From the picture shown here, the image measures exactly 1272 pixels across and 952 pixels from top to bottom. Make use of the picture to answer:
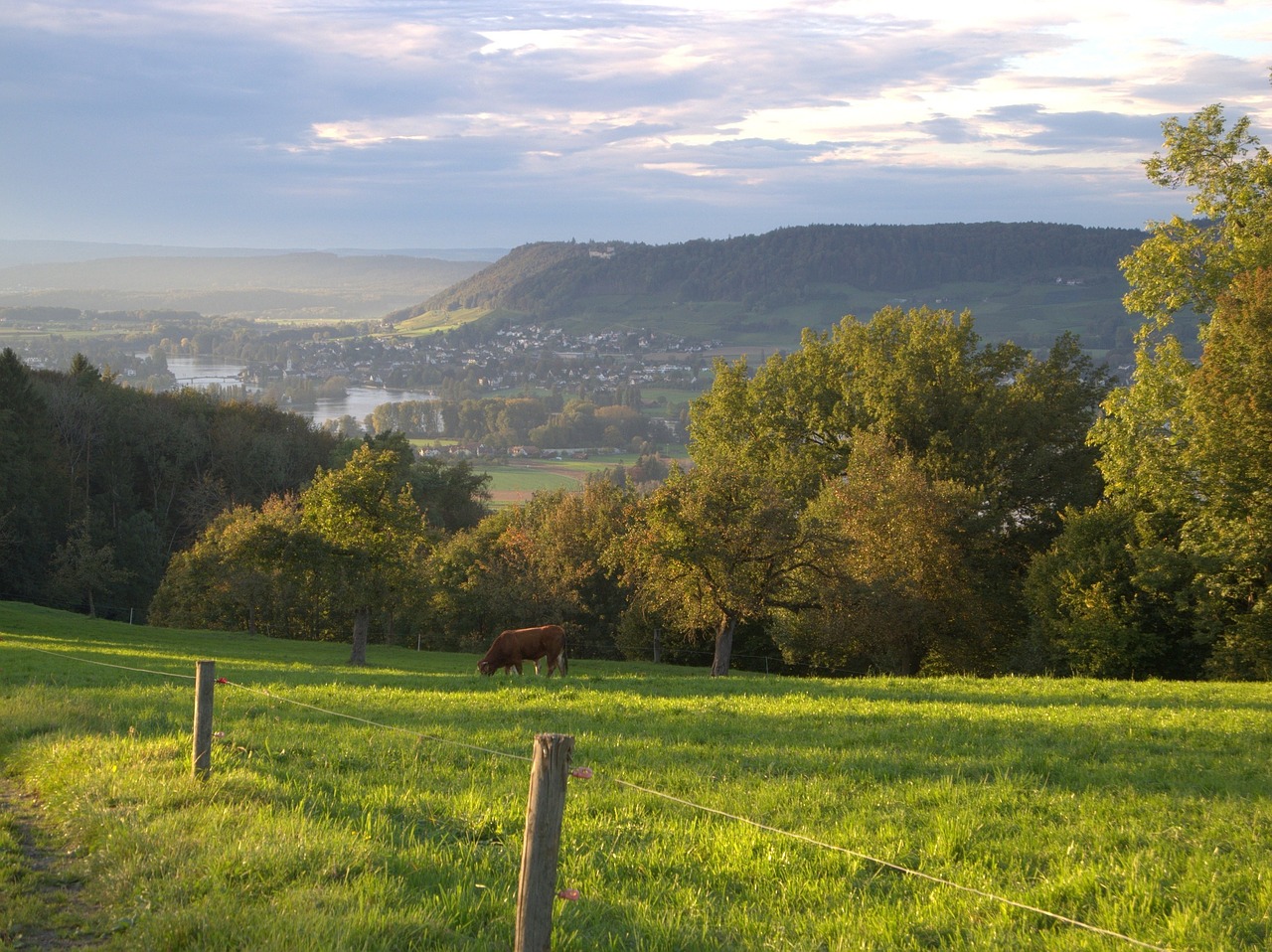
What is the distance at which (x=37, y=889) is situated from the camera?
23.0 ft

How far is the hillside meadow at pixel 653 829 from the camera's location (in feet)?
20.1

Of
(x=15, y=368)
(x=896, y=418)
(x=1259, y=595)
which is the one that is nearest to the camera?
(x=1259, y=595)

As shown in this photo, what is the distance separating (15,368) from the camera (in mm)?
70500

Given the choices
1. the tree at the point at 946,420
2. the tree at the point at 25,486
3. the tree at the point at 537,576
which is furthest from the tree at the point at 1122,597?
the tree at the point at 25,486

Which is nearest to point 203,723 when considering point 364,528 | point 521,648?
point 521,648

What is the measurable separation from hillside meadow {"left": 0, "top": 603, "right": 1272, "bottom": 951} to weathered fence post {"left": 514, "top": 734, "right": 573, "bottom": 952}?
1014 millimetres

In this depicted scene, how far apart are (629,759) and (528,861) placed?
655 centimetres

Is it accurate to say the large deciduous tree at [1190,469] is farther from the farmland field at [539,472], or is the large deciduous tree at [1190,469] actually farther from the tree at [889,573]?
the farmland field at [539,472]

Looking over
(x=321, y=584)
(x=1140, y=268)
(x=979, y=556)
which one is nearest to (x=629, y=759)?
(x=321, y=584)

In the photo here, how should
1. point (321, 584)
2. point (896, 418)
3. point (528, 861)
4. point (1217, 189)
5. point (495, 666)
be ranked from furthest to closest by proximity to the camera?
1. point (896, 418)
2. point (321, 584)
3. point (1217, 189)
4. point (495, 666)
5. point (528, 861)

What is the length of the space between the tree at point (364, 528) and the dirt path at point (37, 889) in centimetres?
2478

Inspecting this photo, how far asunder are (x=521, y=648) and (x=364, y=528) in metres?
9.81

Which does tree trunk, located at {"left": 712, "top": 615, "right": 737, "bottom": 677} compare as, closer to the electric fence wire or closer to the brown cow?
the brown cow

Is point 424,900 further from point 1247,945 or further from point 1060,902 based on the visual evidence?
point 1247,945
